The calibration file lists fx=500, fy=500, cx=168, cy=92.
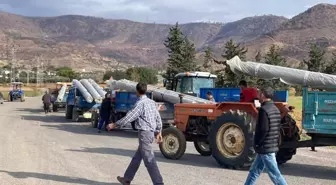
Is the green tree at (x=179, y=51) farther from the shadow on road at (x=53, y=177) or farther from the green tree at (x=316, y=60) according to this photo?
the shadow on road at (x=53, y=177)

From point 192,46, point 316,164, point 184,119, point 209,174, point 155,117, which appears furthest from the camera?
point 192,46

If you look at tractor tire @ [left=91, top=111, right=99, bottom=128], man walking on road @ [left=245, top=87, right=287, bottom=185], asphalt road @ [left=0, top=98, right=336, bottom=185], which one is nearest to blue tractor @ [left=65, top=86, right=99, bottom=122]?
tractor tire @ [left=91, top=111, right=99, bottom=128]

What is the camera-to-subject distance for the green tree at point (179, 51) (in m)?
54.4

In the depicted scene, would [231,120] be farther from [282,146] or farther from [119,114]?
[119,114]

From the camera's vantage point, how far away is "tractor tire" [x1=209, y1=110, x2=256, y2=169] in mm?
10852

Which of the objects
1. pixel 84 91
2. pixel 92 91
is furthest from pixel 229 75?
pixel 84 91

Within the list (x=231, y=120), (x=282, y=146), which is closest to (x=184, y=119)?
(x=231, y=120)

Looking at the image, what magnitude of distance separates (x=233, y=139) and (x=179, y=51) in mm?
44589

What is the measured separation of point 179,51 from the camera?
55500mm

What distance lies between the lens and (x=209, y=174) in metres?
10.5

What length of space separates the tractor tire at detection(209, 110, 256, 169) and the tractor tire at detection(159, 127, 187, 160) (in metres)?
1.05

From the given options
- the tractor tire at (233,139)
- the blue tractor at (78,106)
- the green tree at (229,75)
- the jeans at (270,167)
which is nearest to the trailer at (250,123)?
the tractor tire at (233,139)

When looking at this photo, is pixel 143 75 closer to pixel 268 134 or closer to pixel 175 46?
pixel 175 46

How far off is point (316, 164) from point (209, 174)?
3241 mm
